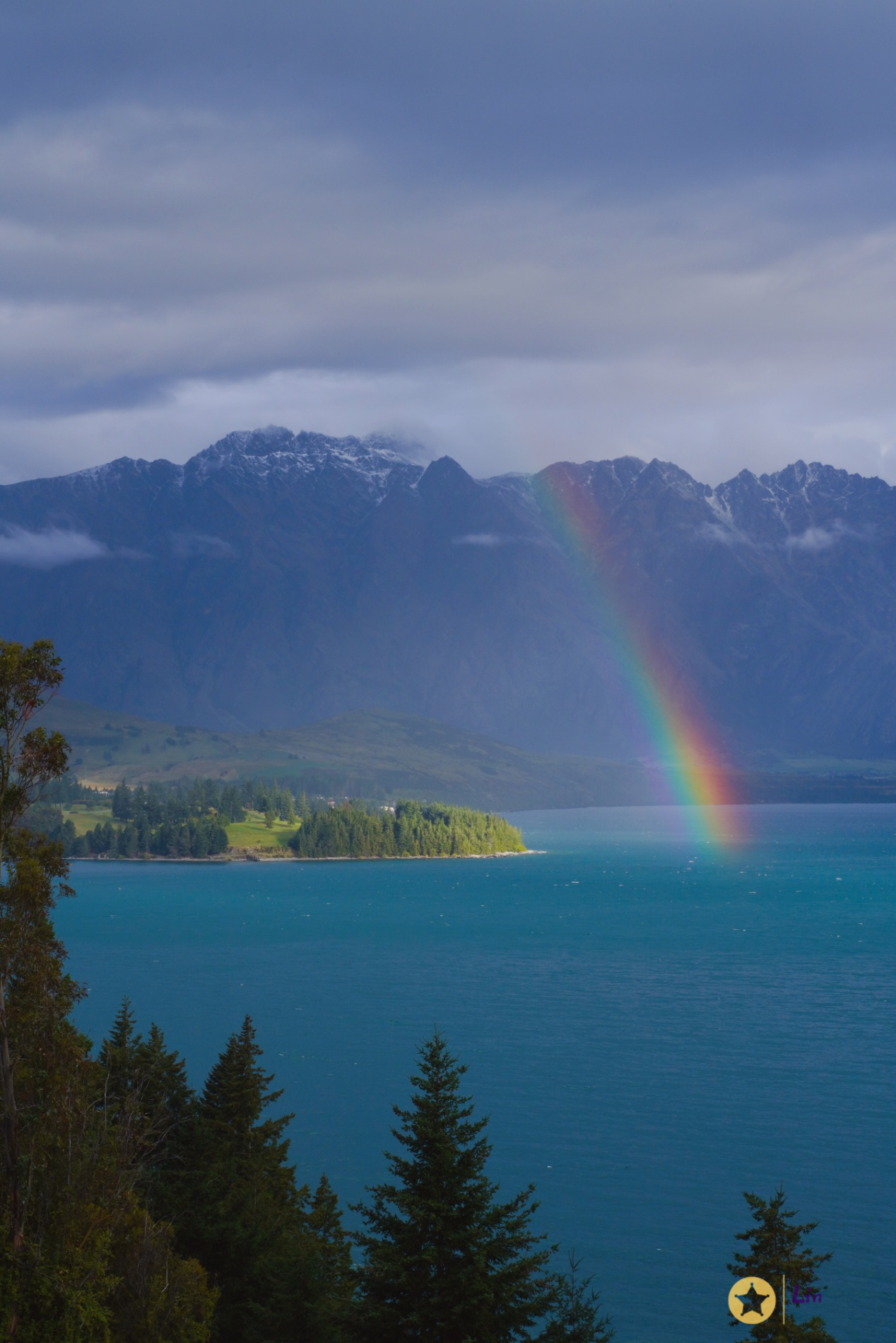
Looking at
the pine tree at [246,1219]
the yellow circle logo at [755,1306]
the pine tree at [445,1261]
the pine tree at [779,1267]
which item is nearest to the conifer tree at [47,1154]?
the pine tree at [445,1261]

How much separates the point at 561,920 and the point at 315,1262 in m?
165

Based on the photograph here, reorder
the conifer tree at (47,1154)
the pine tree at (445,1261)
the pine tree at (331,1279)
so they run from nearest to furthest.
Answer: the conifer tree at (47,1154) < the pine tree at (445,1261) < the pine tree at (331,1279)

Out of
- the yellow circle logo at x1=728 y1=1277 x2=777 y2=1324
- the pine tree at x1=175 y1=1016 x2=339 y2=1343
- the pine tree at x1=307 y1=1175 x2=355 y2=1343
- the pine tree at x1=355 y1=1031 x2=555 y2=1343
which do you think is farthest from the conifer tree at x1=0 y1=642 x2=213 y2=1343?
the yellow circle logo at x1=728 y1=1277 x2=777 y2=1324

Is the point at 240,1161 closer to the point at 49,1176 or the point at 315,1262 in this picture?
the point at 315,1262

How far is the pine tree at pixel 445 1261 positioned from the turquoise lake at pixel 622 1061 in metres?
28.2

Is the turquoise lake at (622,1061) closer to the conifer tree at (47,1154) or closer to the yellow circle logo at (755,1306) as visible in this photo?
the yellow circle logo at (755,1306)

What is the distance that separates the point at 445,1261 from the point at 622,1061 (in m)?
74.6

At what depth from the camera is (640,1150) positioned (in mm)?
76000

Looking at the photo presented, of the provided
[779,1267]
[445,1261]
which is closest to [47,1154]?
[445,1261]

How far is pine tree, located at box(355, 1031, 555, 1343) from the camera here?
92.5 feet

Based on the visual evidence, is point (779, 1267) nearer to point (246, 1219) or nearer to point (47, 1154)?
point (47, 1154)

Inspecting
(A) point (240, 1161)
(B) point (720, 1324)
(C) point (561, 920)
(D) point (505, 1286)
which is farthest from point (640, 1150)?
(C) point (561, 920)

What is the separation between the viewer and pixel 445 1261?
29.2 metres

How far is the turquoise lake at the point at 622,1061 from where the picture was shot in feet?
204
